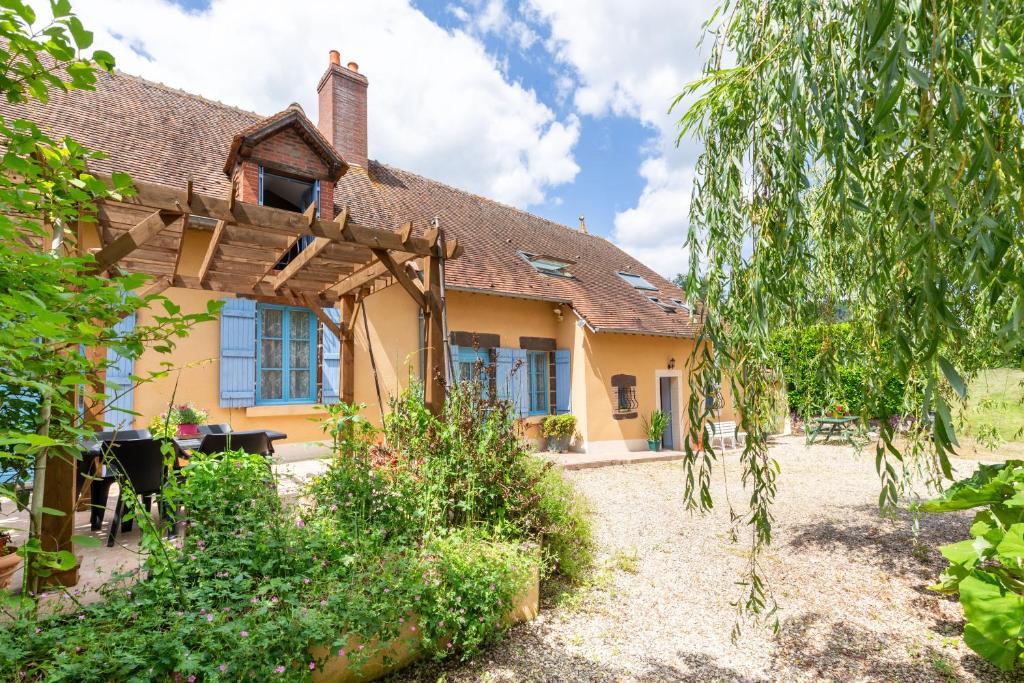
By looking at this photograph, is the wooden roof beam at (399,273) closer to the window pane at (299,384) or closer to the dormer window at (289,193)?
the dormer window at (289,193)

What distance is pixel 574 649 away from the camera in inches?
118

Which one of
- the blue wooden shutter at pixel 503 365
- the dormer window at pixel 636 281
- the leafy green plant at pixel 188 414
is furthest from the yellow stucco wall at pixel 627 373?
the leafy green plant at pixel 188 414

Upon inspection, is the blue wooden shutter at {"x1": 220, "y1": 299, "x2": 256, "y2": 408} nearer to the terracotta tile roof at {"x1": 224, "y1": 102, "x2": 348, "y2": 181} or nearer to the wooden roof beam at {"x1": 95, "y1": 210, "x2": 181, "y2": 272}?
the terracotta tile roof at {"x1": 224, "y1": 102, "x2": 348, "y2": 181}

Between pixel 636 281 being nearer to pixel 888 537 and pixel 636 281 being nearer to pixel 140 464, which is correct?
pixel 888 537

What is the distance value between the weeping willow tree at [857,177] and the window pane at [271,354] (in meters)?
6.52

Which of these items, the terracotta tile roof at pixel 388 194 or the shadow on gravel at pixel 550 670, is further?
the terracotta tile roof at pixel 388 194

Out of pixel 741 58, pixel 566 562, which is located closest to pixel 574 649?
pixel 566 562

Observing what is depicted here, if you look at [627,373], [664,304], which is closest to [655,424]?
[627,373]

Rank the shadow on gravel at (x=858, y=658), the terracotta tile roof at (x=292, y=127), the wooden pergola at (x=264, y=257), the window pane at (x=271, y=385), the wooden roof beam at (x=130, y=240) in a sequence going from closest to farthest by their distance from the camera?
the shadow on gravel at (x=858, y=658) < the wooden roof beam at (x=130, y=240) < the wooden pergola at (x=264, y=257) < the terracotta tile roof at (x=292, y=127) < the window pane at (x=271, y=385)

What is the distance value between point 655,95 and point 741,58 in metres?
0.42

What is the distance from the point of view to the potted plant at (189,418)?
18.5 ft

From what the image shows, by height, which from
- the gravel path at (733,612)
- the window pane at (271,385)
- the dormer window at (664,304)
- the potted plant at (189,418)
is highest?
the dormer window at (664,304)

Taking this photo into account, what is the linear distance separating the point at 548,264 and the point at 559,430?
4.11 m

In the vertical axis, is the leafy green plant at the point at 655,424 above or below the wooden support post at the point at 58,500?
below
